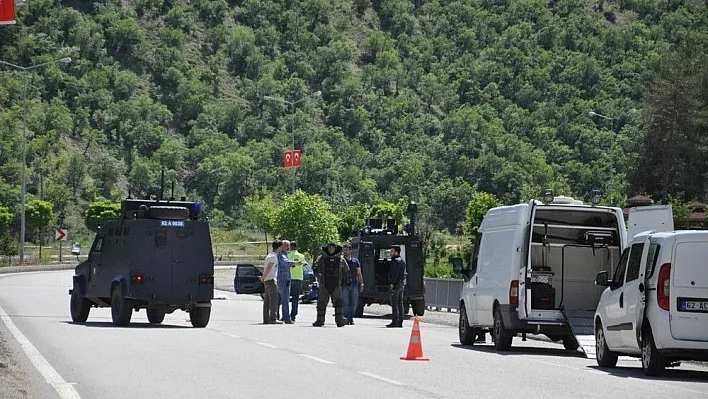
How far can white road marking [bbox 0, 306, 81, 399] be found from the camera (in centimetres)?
1553

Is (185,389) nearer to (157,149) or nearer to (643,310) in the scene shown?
(643,310)

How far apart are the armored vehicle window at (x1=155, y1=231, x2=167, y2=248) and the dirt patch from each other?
26.8 feet

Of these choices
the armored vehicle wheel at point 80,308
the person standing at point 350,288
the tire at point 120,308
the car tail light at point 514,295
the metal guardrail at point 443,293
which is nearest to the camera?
the car tail light at point 514,295

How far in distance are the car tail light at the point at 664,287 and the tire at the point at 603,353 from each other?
7.43ft

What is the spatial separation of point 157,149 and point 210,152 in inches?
296

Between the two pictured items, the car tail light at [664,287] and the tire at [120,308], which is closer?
the car tail light at [664,287]

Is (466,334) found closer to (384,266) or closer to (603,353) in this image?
(603,353)

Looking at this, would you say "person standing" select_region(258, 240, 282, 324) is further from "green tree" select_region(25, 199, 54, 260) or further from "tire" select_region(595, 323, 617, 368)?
"green tree" select_region(25, 199, 54, 260)

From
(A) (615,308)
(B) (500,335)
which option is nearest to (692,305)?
(A) (615,308)

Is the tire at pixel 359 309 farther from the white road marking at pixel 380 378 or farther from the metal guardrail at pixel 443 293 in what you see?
the white road marking at pixel 380 378

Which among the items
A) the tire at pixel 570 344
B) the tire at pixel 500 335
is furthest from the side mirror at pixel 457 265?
the tire at pixel 570 344

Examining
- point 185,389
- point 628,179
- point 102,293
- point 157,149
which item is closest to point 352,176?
point 157,149

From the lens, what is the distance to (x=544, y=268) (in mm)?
24578

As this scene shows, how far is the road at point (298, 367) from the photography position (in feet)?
52.6
